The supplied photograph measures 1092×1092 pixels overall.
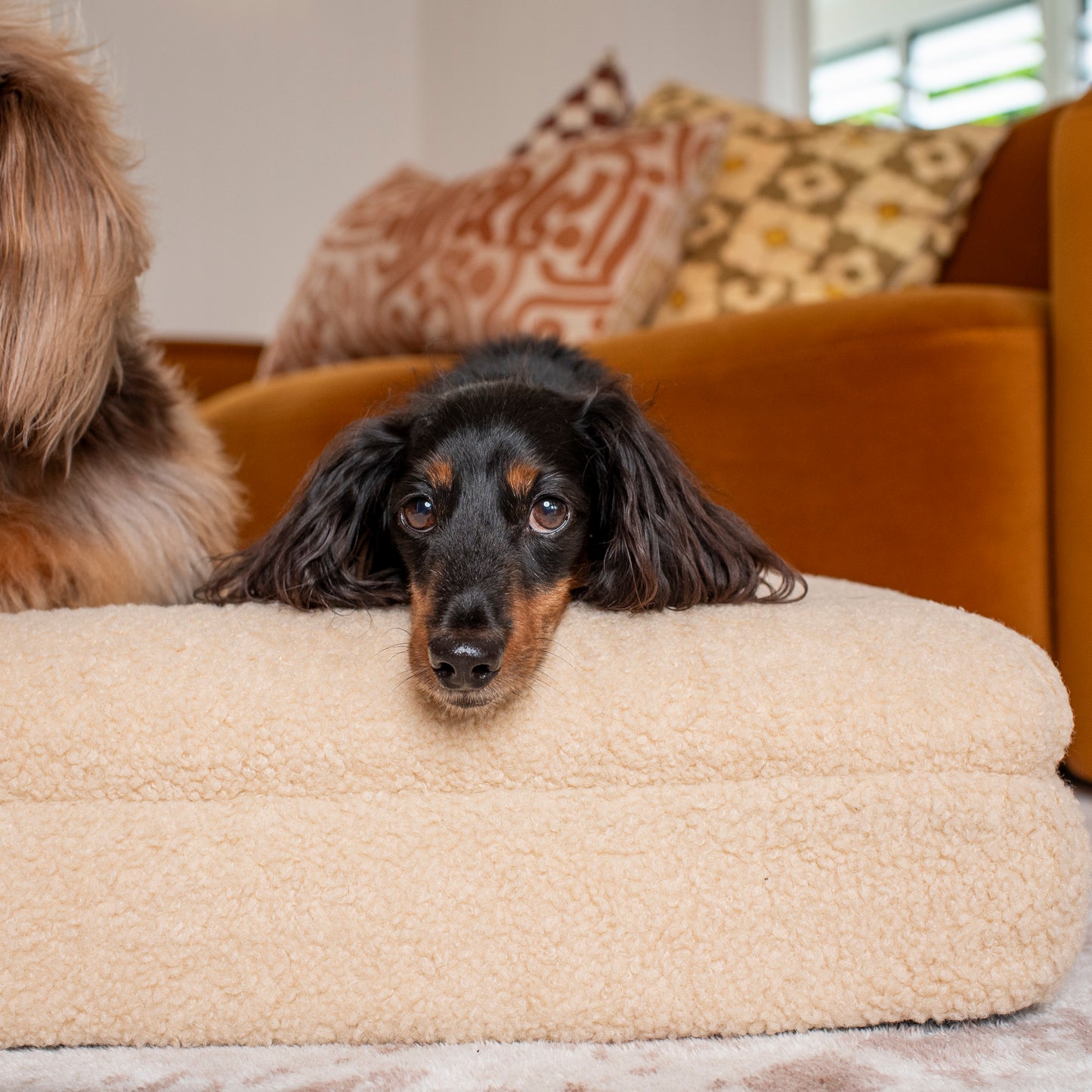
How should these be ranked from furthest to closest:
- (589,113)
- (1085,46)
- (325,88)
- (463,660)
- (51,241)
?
1. (1085,46)
2. (325,88)
3. (589,113)
4. (51,241)
5. (463,660)

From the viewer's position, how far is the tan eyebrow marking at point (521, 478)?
3.93 ft

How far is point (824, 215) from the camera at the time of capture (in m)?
2.39

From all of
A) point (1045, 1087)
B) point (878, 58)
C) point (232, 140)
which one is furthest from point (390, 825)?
point (878, 58)

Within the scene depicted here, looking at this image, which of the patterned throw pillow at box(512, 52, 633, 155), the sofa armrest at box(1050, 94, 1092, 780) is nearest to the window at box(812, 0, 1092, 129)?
the patterned throw pillow at box(512, 52, 633, 155)

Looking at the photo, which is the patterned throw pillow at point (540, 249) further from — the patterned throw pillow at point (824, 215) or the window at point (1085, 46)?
the window at point (1085, 46)

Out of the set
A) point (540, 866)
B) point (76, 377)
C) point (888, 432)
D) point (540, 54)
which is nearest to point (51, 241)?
point (76, 377)

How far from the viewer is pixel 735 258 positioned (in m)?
2.43

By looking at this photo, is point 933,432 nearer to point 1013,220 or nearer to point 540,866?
point 1013,220

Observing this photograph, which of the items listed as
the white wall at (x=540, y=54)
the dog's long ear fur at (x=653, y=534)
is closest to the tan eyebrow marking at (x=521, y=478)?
the dog's long ear fur at (x=653, y=534)

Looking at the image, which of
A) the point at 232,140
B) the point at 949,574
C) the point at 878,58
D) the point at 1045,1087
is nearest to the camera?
the point at 1045,1087

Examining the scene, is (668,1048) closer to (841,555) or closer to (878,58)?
(841,555)

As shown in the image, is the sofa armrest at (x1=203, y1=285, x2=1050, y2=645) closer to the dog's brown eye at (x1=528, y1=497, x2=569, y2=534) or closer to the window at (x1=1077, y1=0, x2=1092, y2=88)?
the dog's brown eye at (x1=528, y1=497, x2=569, y2=534)

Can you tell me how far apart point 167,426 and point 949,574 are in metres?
1.16

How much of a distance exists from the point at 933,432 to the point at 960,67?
5161 millimetres
